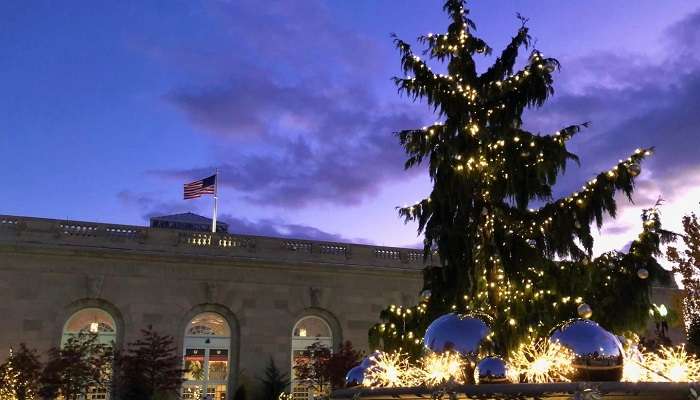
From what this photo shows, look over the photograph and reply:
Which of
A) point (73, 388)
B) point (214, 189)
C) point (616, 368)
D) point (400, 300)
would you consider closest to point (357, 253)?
point (400, 300)

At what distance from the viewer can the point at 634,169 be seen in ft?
36.8

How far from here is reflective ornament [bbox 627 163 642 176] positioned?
36.8 ft

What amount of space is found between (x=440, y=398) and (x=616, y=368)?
59.1 inches

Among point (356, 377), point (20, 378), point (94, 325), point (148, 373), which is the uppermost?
point (94, 325)

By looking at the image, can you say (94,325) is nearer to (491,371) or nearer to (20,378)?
(20,378)

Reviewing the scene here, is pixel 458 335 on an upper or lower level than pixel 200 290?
lower

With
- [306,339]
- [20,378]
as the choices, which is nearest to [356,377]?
[20,378]

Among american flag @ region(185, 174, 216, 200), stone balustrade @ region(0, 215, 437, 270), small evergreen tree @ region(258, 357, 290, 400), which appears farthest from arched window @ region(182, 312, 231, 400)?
american flag @ region(185, 174, 216, 200)

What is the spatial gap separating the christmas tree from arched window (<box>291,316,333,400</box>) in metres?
12.1

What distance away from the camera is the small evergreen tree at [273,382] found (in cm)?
2422

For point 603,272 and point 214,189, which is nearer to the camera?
point 603,272

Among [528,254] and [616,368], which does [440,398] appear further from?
[528,254]

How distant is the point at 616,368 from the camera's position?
543 centimetres

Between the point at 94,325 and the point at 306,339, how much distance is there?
7.97 m
